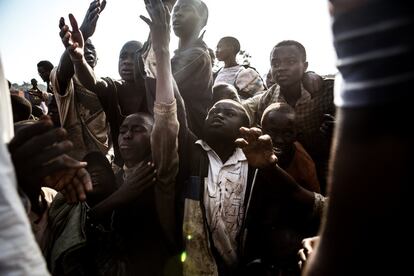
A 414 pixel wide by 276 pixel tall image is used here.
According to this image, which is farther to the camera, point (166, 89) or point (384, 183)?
point (166, 89)

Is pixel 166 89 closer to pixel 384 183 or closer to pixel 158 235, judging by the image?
pixel 158 235

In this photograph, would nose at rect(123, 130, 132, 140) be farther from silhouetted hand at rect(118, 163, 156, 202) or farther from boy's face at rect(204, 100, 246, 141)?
boy's face at rect(204, 100, 246, 141)

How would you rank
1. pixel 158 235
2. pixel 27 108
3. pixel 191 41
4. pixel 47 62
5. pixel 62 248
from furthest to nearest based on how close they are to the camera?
pixel 47 62
pixel 27 108
pixel 191 41
pixel 158 235
pixel 62 248

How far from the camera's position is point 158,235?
101 inches

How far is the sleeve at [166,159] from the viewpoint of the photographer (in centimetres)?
236

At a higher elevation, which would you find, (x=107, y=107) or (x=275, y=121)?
(x=107, y=107)

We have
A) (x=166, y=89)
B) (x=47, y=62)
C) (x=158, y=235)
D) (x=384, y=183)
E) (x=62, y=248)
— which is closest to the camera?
(x=384, y=183)

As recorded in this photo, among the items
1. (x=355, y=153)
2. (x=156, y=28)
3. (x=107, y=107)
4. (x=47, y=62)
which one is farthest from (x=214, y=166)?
(x=47, y=62)

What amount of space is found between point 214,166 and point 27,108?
2263mm

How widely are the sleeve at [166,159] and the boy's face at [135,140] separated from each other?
11.3 inches

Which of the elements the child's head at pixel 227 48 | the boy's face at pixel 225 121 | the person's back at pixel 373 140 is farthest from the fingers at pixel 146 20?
the child's head at pixel 227 48

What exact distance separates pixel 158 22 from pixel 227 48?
10.9ft

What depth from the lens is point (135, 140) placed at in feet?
8.88

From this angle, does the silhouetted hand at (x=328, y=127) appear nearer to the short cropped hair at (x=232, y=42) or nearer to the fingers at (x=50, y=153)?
the fingers at (x=50, y=153)
